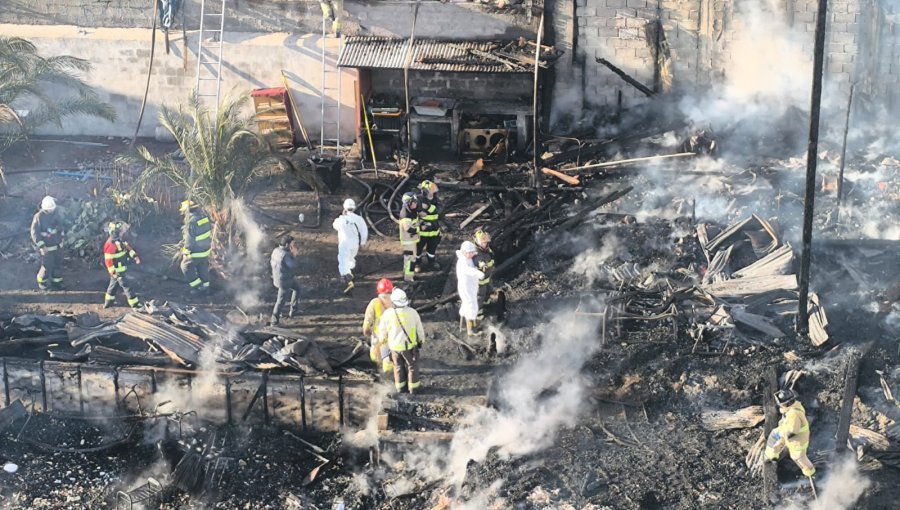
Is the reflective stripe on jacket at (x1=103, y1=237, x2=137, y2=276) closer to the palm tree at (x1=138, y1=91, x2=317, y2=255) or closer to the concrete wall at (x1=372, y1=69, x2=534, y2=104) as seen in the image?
the palm tree at (x1=138, y1=91, x2=317, y2=255)

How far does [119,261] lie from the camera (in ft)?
63.2

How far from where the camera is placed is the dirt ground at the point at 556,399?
51.2 ft

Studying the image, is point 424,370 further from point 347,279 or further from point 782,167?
point 782,167

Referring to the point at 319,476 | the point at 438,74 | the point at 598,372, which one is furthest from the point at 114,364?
the point at 438,74

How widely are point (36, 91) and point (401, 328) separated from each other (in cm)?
1178

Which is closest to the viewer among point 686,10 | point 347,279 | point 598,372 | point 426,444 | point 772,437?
point 772,437

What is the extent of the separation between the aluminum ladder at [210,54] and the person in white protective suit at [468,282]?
9.94 metres

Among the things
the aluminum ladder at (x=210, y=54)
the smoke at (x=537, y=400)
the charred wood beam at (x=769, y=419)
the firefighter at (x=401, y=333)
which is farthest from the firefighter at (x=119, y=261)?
the charred wood beam at (x=769, y=419)

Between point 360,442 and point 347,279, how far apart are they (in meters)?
3.84

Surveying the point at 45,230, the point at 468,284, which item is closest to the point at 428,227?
Result: the point at 468,284

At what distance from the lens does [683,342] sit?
18.1 meters

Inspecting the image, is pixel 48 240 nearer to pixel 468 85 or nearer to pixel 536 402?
pixel 536 402

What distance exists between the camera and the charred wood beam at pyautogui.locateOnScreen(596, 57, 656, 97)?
25.3m

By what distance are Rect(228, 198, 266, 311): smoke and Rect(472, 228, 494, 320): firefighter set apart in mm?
3739
